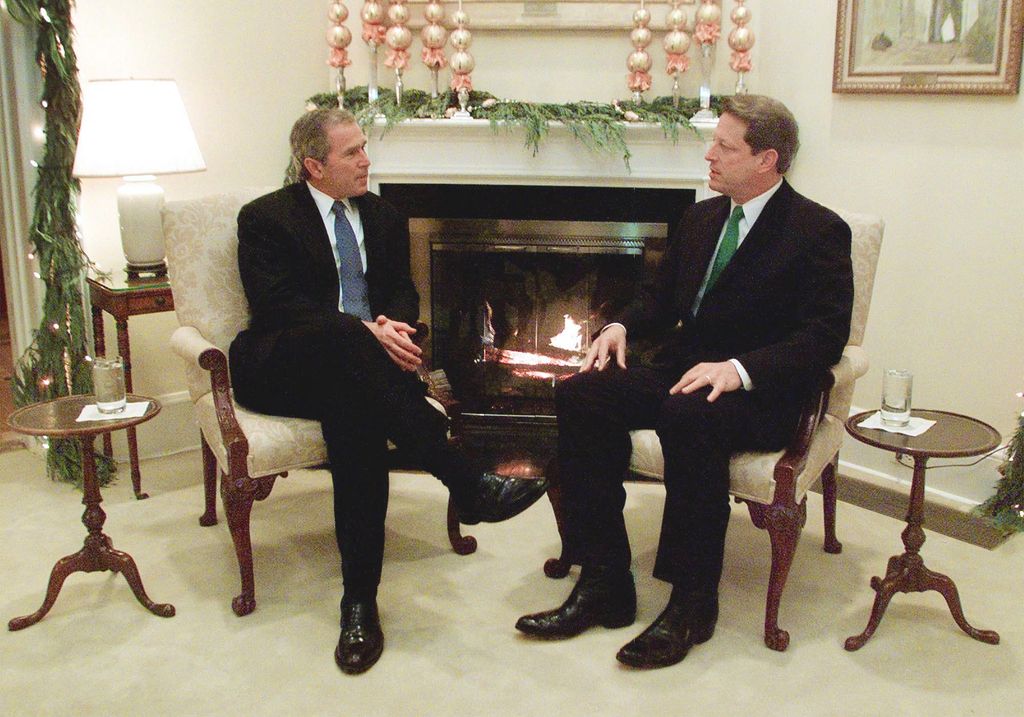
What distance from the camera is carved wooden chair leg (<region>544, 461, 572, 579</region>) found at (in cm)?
263

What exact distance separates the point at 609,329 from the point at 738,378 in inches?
17.1

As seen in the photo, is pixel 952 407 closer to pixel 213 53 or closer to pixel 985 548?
pixel 985 548

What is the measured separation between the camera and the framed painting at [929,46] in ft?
9.75

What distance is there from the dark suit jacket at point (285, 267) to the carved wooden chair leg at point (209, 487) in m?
0.50

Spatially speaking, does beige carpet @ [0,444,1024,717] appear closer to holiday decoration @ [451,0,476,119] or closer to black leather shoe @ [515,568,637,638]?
black leather shoe @ [515,568,637,638]

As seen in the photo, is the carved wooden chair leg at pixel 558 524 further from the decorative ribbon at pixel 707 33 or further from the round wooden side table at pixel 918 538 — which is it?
the decorative ribbon at pixel 707 33

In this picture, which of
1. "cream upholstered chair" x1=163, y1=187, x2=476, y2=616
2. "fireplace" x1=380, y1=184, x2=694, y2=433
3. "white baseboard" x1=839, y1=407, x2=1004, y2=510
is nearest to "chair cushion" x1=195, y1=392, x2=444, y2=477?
"cream upholstered chair" x1=163, y1=187, x2=476, y2=616

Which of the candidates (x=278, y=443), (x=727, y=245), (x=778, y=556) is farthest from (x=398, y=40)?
(x=778, y=556)

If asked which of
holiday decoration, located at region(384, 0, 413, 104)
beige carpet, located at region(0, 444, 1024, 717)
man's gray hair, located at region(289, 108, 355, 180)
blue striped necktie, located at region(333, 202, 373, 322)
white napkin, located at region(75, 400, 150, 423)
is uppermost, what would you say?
holiday decoration, located at region(384, 0, 413, 104)

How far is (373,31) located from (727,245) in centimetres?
171

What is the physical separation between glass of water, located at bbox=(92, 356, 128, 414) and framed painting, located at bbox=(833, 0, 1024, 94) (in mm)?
2451

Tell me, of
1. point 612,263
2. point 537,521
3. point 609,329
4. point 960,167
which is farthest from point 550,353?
point 960,167

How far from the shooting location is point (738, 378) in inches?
92.7

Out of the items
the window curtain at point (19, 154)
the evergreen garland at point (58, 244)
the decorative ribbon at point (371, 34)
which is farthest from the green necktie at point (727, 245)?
the window curtain at point (19, 154)
